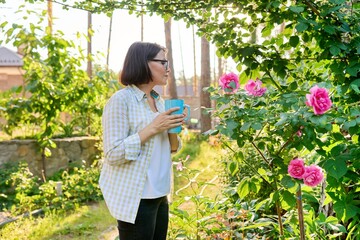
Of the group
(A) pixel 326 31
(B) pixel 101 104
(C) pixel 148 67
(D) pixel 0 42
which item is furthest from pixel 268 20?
(B) pixel 101 104

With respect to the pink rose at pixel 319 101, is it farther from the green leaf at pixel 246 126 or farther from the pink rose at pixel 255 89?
the pink rose at pixel 255 89

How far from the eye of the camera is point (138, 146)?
1.51 metres

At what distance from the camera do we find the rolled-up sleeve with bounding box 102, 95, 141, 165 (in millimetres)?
1496

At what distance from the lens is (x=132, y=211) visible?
1516 mm

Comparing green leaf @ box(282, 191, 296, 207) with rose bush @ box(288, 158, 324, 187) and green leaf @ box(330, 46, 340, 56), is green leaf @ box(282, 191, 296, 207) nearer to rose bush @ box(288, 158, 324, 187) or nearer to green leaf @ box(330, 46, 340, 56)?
rose bush @ box(288, 158, 324, 187)

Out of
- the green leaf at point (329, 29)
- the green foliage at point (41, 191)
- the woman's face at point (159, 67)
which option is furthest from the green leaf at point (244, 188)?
the green foliage at point (41, 191)

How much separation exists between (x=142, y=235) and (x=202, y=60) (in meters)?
8.77

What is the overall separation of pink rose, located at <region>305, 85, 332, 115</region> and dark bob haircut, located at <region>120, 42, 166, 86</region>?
672 millimetres

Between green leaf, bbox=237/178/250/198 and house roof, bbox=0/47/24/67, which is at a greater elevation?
house roof, bbox=0/47/24/67

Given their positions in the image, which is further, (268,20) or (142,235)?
(268,20)

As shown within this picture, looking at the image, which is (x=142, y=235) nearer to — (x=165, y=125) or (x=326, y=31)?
(x=165, y=125)

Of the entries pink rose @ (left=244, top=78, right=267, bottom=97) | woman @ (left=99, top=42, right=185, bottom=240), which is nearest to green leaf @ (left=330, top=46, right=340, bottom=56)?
pink rose @ (left=244, top=78, right=267, bottom=97)

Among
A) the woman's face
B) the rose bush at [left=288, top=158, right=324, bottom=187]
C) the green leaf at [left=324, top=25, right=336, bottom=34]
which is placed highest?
the green leaf at [left=324, top=25, right=336, bottom=34]

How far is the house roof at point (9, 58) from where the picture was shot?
14516 mm
